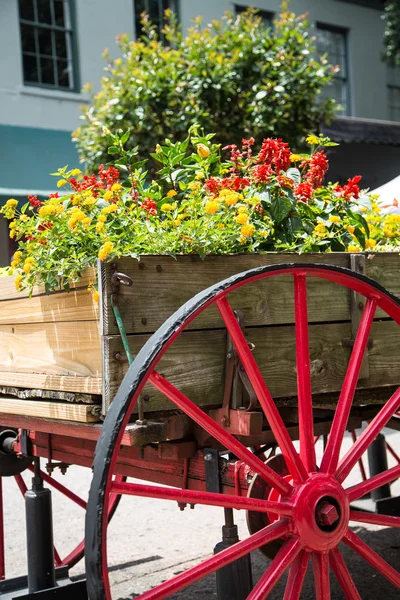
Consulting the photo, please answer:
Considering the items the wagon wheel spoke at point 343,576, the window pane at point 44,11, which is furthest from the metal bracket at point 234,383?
the window pane at point 44,11

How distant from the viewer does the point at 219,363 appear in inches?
98.3

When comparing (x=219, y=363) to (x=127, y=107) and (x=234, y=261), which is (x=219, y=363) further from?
(x=127, y=107)

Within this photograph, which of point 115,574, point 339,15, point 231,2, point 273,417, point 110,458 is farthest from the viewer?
point 339,15

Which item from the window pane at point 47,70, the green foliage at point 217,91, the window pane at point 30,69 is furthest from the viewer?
the window pane at point 47,70

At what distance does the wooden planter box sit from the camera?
236 cm

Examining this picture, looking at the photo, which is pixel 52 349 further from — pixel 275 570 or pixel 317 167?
pixel 317 167

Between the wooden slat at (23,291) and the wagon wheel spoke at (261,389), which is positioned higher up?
the wooden slat at (23,291)

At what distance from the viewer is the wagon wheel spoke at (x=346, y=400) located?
2.41m

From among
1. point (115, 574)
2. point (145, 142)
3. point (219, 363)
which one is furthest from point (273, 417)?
point (145, 142)

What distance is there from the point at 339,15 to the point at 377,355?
43.7 ft

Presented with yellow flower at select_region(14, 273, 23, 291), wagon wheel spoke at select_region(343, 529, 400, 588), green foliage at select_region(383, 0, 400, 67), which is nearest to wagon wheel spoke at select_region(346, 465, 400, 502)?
wagon wheel spoke at select_region(343, 529, 400, 588)

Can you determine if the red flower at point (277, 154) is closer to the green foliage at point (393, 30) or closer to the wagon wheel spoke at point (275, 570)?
the wagon wheel spoke at point (275, 570)

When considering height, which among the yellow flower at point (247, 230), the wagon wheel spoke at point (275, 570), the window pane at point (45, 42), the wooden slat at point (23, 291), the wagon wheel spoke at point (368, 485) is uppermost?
the window pane at point (45, 42)

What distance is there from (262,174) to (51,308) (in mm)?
841
